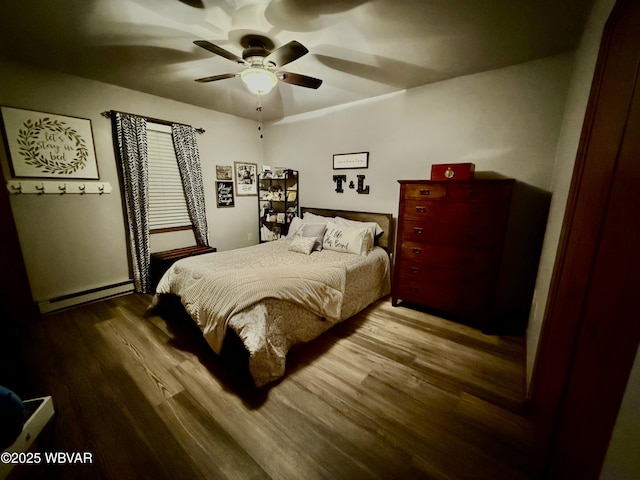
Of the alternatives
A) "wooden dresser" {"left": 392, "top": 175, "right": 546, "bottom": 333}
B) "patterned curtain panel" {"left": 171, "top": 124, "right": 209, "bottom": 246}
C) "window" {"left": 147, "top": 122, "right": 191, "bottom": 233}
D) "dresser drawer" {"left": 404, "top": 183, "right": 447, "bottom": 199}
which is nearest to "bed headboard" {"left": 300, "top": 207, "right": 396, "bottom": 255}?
"wooden dresser" {"left": 392, "top": 175, "right": 546, "bottom": 333}

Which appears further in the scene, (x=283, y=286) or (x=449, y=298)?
(x=449, y=298)

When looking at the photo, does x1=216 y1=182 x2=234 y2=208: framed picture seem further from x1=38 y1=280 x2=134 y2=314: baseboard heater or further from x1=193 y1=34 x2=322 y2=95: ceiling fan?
x1=193 y1=34 x2=322 y2=95: ceiling fan

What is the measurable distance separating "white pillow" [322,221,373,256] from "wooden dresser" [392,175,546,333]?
0.39 meters

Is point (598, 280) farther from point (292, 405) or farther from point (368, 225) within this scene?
point (368, 225)

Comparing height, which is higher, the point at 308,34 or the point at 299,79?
the point at 308,34

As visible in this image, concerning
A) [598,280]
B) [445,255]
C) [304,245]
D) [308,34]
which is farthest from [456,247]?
[308,34]

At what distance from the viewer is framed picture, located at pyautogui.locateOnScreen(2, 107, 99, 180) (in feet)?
7.97

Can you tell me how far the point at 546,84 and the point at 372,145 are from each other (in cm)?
175

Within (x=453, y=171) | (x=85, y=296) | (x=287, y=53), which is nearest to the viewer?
(x=287, y=53)

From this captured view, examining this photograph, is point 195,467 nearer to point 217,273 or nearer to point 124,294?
point 217,273

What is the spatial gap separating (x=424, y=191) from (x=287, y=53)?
69.6 inches

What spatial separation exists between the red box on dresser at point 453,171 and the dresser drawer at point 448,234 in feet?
1.55

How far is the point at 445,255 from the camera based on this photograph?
2.53 meters

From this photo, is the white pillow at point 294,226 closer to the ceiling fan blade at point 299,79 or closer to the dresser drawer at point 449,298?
the dresser drawer at point 449,298
